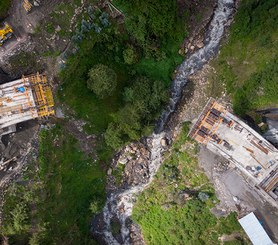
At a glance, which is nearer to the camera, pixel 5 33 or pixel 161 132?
pixel 5 33

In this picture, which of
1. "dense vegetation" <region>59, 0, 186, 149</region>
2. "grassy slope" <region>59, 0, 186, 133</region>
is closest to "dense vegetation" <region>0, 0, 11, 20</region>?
"dense vegetation" <region>59, 0, 186, 149</region>

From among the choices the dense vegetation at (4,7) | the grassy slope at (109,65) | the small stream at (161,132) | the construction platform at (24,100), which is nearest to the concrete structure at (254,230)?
the small stream at (161,132)

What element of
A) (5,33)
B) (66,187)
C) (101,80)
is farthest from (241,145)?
(5,33)

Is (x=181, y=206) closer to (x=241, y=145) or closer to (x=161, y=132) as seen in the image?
(x=161, y=132)

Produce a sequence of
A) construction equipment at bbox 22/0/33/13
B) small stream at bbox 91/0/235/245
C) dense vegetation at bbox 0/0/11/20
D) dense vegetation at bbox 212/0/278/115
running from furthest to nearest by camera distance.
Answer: small stream at bbox 91/0/235/245 < dense vegetation at bbox 212/0/278/115 < construction equipment at bbox 22/0/33/13 < dense vegetation at bbox 0/0/11/20

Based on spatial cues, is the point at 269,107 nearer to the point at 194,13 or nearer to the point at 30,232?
the point at 194,13

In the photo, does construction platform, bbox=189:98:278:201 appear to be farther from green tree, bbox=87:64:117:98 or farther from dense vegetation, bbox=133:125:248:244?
green tree, bbox=87:64:117:98
